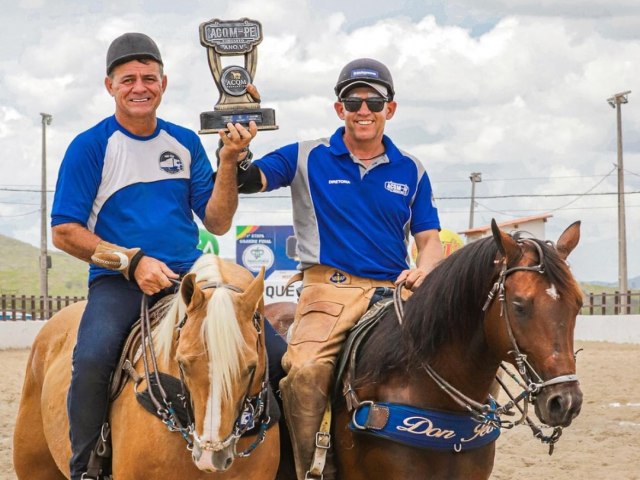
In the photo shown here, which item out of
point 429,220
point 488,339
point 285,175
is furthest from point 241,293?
point 429,220

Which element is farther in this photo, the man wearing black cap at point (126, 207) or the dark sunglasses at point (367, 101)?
the dark sunglasses at point (367, 101)

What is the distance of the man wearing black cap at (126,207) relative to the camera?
4238mm

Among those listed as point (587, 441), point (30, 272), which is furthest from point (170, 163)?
point (30, 272)

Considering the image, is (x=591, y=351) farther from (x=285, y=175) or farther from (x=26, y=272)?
(x=26, y=272)

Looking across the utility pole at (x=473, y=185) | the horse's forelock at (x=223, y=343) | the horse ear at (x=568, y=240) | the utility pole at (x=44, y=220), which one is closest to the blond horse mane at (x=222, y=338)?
the horse's forelock at (x=223, y=343)

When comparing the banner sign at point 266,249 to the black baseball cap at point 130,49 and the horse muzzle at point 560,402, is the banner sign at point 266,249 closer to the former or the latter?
the black baseball cap at point 130,49

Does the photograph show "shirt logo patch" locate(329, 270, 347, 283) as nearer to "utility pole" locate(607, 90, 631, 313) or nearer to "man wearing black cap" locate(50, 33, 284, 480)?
"man wearing black cap" locate(50, 33, 284, 480)

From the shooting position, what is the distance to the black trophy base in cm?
464

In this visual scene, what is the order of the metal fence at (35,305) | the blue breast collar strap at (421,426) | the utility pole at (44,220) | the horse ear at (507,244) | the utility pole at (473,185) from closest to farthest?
1. the horse ear at (507,244)
2. the blue breast collar strap at (421,426)
3. the metal fence at (35,305)
4. the utility pole at (44,220)
5. the utility pole at (473,185)

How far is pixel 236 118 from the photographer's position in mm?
4648

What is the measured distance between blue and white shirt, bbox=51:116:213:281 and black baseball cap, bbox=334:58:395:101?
108 centimetres

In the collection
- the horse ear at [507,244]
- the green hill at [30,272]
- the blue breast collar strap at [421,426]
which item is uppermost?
the horse ear at [507,244]

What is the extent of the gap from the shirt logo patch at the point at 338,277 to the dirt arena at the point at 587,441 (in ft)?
15.0

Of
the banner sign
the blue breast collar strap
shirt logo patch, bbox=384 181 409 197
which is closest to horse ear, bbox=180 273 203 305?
the blue breast collar strap
